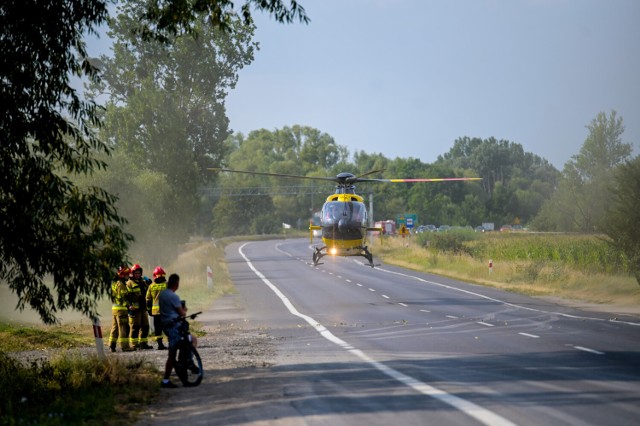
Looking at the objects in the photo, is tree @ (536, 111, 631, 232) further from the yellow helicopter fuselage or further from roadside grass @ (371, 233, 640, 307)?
the yellow helicopter fuselage

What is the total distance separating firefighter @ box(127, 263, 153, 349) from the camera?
2066 centimetres

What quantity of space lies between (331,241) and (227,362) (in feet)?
61.6

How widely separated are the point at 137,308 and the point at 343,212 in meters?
16.1

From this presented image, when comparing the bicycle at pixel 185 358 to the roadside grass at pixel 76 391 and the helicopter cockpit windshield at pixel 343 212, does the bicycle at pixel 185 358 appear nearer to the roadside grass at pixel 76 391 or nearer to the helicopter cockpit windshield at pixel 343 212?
the roadside grass at pixel 76 391

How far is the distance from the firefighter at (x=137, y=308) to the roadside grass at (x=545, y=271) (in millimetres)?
19508

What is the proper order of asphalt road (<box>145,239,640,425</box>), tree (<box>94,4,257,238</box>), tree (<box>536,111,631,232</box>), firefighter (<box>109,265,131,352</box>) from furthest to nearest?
tree (<box>536,111,631,232</box>)
tree (<box>94,4,257,238</box>)
firefighter (<box>109,265,131,352</box>)
asphalt road (<box>145,239,640,425</box>)

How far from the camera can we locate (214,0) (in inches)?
624

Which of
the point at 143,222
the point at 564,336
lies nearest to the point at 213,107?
the point at 143,222

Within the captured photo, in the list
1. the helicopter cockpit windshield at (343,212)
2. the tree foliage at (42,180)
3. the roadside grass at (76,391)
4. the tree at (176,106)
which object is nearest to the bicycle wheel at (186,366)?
the roadside grass at (76,391)

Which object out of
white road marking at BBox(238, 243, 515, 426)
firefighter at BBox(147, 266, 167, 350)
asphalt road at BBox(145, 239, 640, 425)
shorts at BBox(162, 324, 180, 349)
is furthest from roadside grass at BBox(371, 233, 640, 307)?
shorts at BBox(162, 324, 180, 349)

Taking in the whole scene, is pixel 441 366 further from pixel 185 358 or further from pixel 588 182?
pixel 588 182

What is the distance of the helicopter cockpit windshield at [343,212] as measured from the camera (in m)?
35.9

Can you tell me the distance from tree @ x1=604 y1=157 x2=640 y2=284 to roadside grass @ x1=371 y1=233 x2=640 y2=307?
4.51ft

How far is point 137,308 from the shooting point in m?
20.7
